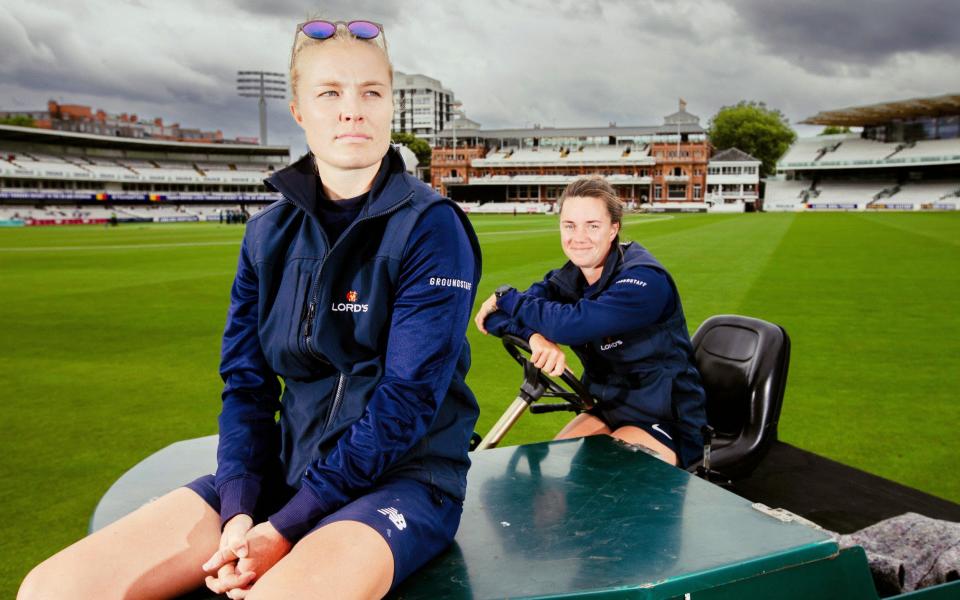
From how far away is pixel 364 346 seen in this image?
1.98 m

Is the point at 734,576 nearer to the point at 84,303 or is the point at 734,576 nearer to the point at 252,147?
the point at 84,303

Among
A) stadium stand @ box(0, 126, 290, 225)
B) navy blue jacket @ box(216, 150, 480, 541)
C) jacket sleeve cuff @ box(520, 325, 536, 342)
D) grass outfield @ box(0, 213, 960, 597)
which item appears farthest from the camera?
stadium stand @ box(0, 126, 290, 225)

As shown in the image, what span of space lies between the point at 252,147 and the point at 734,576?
293ft

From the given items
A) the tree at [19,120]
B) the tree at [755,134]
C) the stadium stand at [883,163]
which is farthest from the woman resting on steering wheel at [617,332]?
the tree at [19,120]

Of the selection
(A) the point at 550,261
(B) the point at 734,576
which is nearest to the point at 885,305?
(A) the point at 550,261

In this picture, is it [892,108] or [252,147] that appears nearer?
[892,108]

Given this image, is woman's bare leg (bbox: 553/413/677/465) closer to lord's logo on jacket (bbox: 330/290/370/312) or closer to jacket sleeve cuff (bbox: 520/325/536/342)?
jacket sleeve cuff (bbox: 520/325/536/342)

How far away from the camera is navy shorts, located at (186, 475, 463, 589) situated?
66.1 inches

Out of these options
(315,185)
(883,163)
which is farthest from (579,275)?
(883,163)

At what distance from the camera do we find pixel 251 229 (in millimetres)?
2213

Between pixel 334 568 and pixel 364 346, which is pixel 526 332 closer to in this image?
pixel 364 346

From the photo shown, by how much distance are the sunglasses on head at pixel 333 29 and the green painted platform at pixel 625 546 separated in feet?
4.94

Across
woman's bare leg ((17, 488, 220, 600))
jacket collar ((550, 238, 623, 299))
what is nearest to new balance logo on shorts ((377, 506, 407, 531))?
woman's bare leg ((17, 488, 220, 600))

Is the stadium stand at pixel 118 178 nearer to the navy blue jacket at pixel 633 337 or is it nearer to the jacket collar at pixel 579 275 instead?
the jacket collar at pixel 579 275
